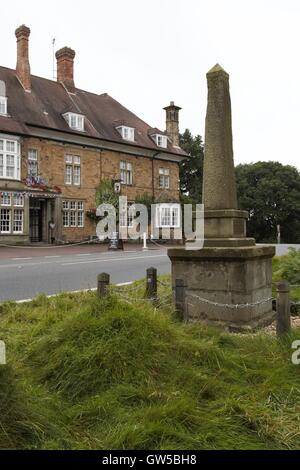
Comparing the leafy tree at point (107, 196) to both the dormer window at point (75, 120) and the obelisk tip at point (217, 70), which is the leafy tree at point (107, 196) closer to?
the dormer window at point (75, 120)

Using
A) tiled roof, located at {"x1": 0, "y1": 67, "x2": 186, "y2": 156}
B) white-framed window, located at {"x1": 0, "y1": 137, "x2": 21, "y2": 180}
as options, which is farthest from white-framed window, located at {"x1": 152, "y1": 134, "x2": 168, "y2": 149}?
white-framed window, located at {"x1": 0, "y1": 137, "x2": 21, "y2": 180}

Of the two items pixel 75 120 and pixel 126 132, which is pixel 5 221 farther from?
pixel 126 132

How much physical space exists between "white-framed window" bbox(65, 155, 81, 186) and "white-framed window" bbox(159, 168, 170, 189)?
30.1 feet

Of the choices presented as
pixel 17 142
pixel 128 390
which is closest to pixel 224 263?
pixel 128 390

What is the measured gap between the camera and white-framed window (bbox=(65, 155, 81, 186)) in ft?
107

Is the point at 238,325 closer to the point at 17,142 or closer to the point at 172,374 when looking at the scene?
the point at 172,374

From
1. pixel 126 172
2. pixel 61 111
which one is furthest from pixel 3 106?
pixel 126 172

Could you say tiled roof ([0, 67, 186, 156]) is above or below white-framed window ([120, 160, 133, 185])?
above

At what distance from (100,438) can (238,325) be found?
3.55 meters

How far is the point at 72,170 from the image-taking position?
32.8 metres

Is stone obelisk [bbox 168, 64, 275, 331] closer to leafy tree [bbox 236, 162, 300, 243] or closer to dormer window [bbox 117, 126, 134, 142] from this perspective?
dormer window [bbox 117, 126, 134, 142]

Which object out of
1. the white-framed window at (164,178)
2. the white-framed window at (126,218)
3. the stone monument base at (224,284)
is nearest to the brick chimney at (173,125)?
the white-framed window at (164,178)

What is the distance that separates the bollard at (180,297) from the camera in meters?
6.09

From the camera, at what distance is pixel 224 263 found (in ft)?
21.5
